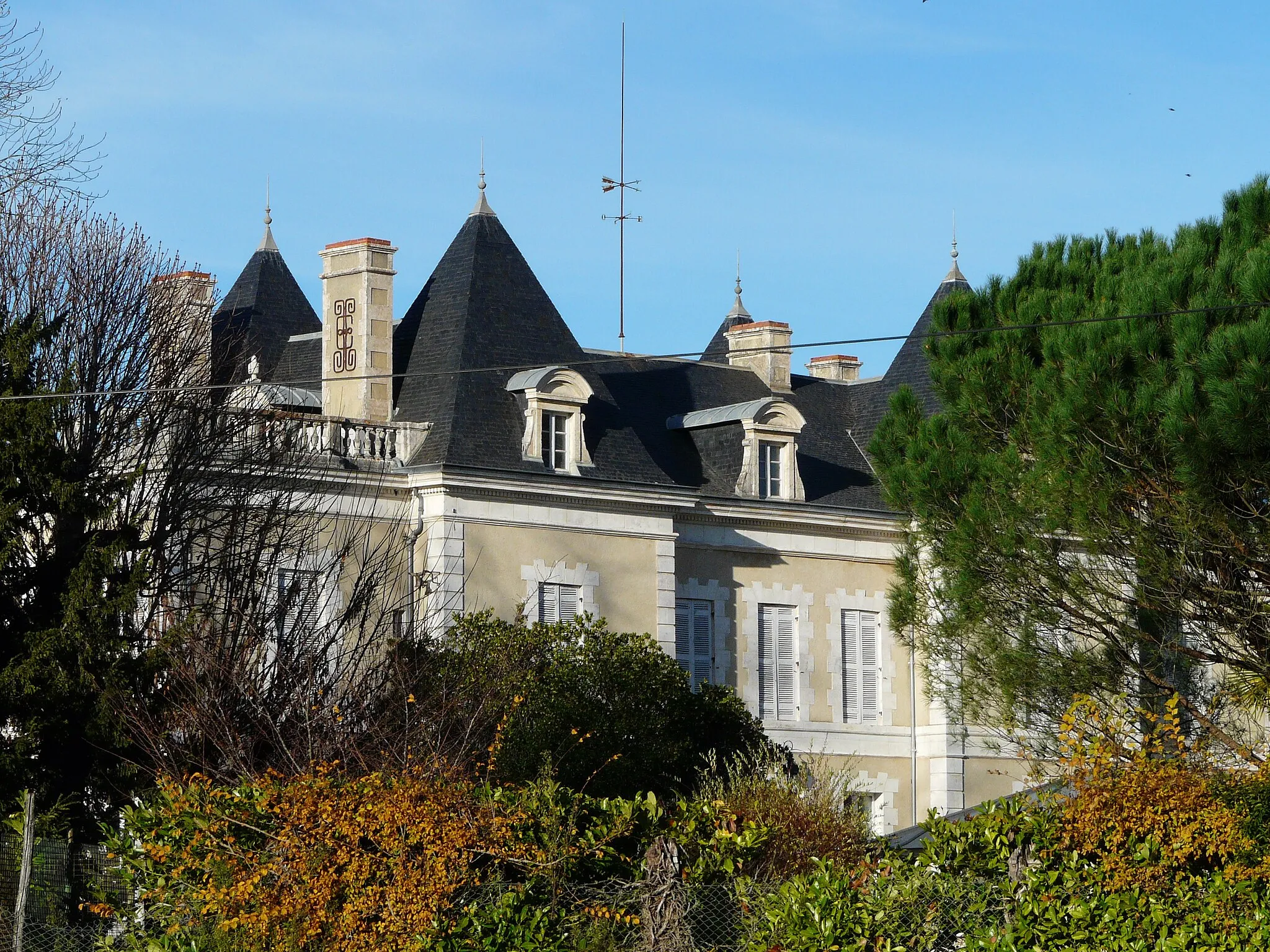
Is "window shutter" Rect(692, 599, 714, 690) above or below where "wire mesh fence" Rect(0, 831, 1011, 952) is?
above

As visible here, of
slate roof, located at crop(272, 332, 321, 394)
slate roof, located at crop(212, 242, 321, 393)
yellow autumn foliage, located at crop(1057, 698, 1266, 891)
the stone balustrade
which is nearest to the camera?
yellow autumn foliage, located at crop(1057, 698, 1266, 891)

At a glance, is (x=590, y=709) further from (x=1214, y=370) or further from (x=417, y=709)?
(x=1214, y=370)

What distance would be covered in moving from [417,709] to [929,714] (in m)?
14.2

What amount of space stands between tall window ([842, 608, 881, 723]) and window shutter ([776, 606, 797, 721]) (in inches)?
42.5

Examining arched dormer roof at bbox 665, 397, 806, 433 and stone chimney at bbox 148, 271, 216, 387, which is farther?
arched dormer roof at bbox 665, 397, 806, 433

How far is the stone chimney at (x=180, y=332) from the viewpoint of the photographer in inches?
827

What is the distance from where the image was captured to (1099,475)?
17703 millimetres

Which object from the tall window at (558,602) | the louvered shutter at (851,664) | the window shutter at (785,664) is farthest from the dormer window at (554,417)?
the louvered shutter at (851,664)

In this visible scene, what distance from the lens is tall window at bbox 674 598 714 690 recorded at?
95.2ft

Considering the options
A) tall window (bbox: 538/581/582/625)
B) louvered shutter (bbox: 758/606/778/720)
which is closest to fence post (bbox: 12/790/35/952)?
tall window (bbox: 538/581/582/625)

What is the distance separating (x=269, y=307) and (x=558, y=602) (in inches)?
372

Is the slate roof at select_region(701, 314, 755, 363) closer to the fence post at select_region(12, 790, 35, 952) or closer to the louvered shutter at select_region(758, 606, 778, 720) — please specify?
the louvered shutter at select_region(758, 606, 778, 720)

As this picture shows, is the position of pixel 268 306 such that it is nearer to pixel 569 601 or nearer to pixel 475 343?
pixel 475 343

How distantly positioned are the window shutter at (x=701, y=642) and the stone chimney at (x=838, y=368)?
9.02 meters
